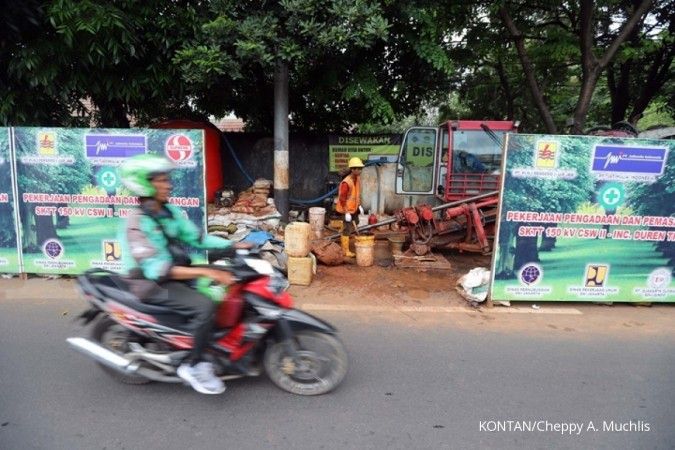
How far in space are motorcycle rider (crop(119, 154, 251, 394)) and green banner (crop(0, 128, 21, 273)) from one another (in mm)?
3661

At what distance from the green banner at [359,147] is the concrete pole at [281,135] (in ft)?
7.75

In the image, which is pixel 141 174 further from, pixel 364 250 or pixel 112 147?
pixel 364 250

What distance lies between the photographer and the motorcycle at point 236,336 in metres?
2.91

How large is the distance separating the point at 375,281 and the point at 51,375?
3872mm

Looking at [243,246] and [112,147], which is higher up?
[112,147]

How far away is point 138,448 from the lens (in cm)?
258

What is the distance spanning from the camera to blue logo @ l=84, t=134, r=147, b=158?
17.5 feet

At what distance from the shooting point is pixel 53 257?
5617 mm

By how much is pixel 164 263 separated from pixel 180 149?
9.63 ft

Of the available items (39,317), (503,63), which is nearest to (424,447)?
(39,317)

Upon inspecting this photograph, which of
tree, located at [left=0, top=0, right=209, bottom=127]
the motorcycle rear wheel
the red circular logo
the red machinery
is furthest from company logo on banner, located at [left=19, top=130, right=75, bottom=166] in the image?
the red machinery

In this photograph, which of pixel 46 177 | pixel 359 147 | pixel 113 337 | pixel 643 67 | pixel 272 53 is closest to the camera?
pixel 113 337

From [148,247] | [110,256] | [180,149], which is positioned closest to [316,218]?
[180,149]

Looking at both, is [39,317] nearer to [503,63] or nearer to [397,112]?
[397,112]
